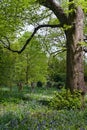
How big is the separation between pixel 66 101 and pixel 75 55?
2.32 meters

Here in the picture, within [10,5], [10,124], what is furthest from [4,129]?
[10,5]

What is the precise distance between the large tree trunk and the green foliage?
0.55 m

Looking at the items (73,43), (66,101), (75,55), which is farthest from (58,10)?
(66,101)

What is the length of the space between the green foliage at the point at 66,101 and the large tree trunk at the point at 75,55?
1.80 feet

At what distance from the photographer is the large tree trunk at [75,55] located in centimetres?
1546

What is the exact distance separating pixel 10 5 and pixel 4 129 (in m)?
11.6

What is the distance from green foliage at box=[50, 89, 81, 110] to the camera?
46.8 feet

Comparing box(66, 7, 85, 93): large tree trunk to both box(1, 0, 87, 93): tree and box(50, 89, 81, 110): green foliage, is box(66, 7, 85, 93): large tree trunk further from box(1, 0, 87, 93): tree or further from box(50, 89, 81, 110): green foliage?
box(50, 89, 81, 110): green foliage

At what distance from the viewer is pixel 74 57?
15609 mm

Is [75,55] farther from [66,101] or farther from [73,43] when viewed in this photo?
[66,101]

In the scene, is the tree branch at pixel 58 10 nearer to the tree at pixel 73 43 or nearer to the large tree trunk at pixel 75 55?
the tree at pixel 73 43

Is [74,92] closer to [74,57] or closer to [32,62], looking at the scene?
[74,57]

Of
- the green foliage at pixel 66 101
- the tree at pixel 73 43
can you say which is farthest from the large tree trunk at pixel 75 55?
the green foliage at pixel 66 101

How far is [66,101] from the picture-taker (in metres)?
14.3
